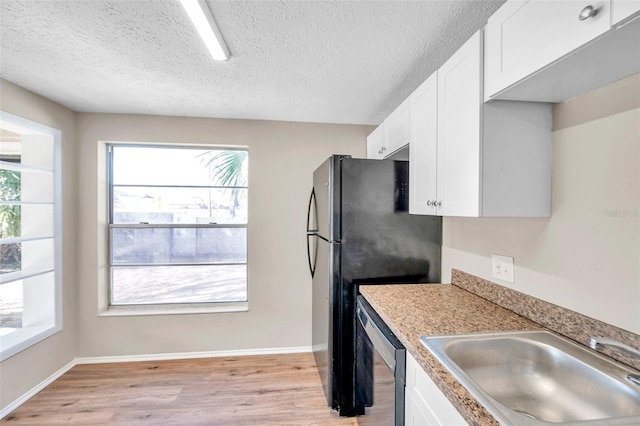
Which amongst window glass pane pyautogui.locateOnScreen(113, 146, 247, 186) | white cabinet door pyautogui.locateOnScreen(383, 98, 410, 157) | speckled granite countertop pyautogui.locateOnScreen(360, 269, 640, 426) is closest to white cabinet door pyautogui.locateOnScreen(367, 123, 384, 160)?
white cabinet door pyautogui.locateOnScreen(383, 98, 410, 157)

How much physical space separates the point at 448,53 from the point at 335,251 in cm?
137

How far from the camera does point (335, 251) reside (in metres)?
1.85

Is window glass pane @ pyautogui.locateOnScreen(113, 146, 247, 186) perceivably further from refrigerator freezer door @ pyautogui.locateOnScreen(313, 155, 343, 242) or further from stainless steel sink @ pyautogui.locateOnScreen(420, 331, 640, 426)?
stainless steel sink @ pyautogui.locateOnScreen(420, 331, 640, 426)

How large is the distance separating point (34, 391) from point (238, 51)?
9.67 feet

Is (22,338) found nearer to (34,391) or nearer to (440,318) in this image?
(34,391)

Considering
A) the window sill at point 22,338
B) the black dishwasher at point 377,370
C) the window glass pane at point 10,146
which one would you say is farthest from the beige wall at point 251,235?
the black dishwasher at point 377,370

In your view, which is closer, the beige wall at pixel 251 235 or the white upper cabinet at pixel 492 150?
the white upper cabinet at pixel 492 150

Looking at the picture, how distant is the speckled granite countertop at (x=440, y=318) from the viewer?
2.53ft

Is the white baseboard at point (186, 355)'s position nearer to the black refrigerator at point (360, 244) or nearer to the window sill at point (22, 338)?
the window sill at point (22, 338)

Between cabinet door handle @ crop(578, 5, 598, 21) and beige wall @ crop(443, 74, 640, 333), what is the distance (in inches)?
14.7

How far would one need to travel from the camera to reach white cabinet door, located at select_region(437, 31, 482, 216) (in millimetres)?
1145

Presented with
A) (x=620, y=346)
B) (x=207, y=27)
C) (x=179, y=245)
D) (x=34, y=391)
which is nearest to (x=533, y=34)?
(x=620, y=346)

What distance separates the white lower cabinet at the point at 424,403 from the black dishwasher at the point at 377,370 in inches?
1.6

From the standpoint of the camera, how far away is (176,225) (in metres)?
2.78
